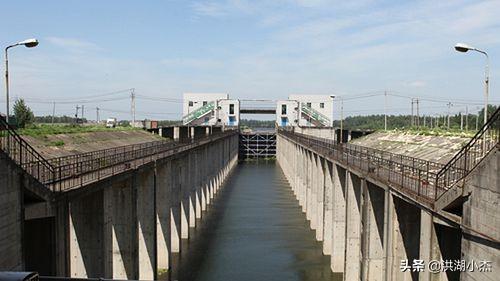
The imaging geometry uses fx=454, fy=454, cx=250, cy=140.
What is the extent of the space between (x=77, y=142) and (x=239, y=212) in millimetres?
18120

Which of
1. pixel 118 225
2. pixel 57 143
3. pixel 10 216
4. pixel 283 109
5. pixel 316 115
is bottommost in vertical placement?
pixel 118 225

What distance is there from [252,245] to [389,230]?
18674 mm

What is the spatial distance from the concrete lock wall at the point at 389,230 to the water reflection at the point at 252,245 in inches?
94.7

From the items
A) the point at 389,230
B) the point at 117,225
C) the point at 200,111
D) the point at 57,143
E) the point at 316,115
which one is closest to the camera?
the point at 389,230

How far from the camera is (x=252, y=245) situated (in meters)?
34.7

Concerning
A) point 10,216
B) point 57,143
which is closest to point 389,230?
point 10,216

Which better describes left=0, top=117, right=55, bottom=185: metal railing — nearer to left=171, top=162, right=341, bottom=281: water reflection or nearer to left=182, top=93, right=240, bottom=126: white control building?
left=171, top=162, right=341, bottom=281: water reflection

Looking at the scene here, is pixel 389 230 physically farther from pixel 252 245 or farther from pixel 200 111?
pixel 200 111

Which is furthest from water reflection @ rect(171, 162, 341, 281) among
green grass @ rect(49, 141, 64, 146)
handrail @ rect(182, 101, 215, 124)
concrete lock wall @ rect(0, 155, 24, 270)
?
handrail @ rect(182, 101, 215, 124)

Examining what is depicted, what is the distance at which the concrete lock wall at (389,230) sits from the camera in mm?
10906

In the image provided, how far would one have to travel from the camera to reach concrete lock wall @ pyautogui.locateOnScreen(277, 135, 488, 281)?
1091 centimetres

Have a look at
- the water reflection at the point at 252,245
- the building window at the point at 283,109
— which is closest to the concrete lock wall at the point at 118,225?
the water reflection at the point at 252,245

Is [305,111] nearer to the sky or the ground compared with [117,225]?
nearer to the sky

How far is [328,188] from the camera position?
105 feet
